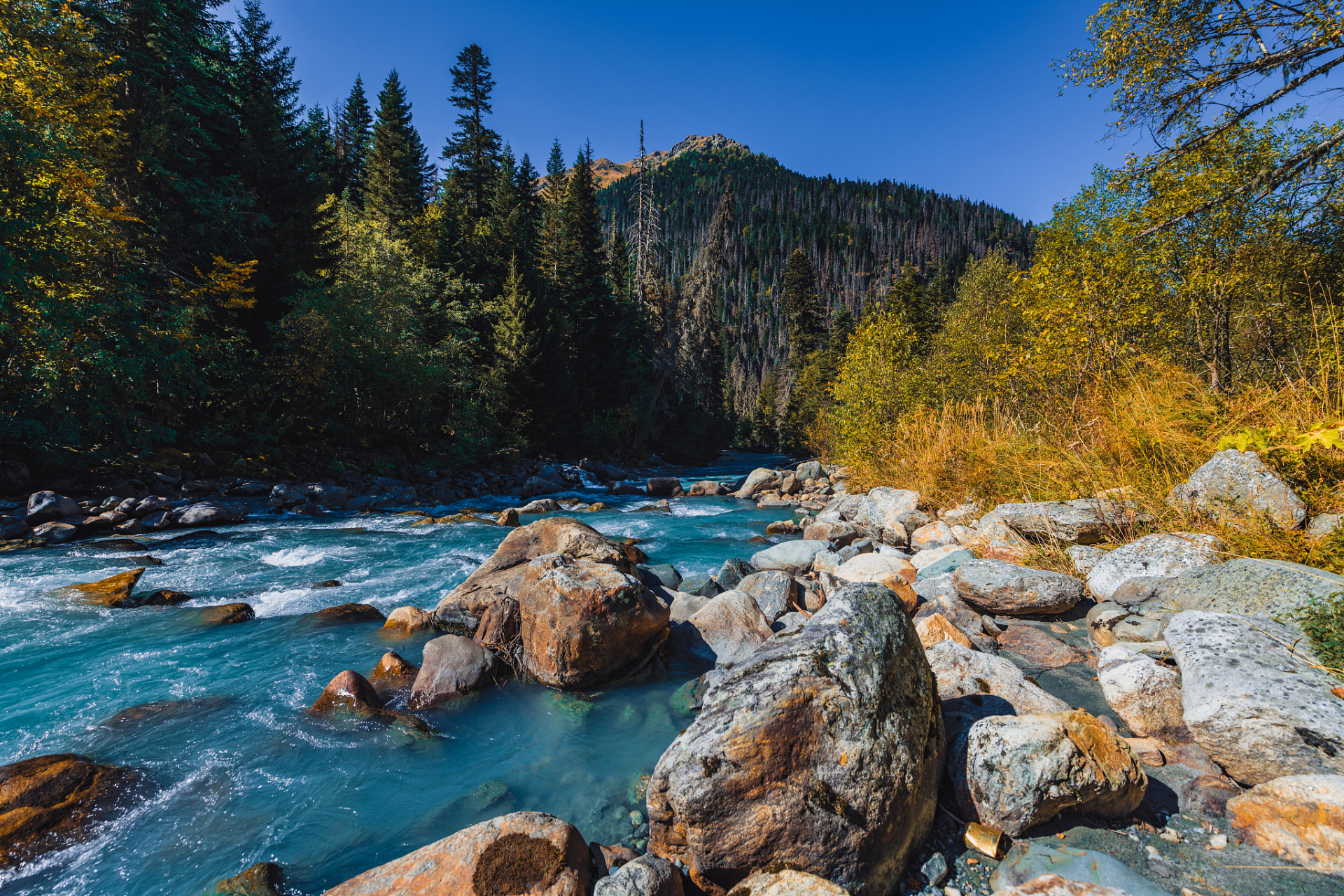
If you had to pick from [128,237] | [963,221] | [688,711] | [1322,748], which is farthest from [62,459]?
[963,221]

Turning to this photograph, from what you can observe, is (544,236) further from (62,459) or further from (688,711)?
(688,711)

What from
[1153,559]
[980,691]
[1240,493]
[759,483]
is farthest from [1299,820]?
[759,483]

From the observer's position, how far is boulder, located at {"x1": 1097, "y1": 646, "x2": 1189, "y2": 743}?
10.7 feet

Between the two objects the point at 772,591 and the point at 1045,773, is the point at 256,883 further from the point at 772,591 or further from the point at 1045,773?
the point at 772,591

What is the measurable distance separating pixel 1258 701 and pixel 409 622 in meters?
7.66

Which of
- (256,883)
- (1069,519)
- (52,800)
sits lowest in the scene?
(256,883)

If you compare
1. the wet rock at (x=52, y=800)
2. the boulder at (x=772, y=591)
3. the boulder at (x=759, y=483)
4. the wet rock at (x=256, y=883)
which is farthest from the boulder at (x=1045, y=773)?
the boulder at (x=759, y=483)

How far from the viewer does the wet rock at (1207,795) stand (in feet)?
8.73

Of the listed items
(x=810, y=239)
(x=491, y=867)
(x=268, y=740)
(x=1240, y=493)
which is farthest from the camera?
(x=810, y=239)

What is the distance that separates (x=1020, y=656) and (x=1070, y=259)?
11352 millimetres

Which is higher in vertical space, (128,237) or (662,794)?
(128,237)

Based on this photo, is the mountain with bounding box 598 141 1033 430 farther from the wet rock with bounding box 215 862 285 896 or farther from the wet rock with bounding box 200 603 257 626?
the wet rock with bounding box 215 862 285 896

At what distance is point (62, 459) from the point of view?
11383 millimetres

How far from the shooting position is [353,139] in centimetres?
3941
